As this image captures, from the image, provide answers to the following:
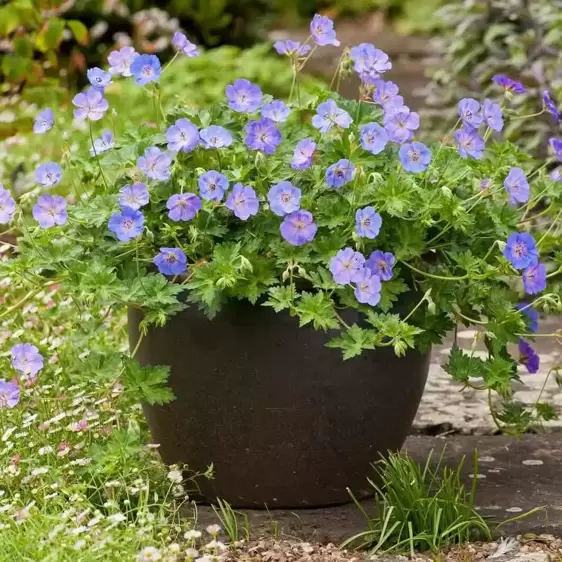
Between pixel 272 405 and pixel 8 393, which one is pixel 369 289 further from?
pixel 8 393

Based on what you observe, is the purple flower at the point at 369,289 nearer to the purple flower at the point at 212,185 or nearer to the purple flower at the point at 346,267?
the purple flower at the point at 346,267

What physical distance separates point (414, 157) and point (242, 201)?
1.11ft

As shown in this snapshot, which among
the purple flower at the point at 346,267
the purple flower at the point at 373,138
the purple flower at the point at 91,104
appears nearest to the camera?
the purple flower at the point at 346,267

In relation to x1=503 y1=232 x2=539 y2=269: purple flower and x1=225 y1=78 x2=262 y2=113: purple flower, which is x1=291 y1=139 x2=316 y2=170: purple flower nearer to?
x1=225 y1=78 x2=262 y2=113: purple flower

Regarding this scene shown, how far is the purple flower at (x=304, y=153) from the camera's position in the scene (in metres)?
2.23

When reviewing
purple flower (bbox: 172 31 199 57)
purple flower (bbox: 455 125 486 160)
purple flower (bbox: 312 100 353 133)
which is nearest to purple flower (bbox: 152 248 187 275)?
purple flower (bbox: 312 100 353 133)

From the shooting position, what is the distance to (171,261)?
2.21m

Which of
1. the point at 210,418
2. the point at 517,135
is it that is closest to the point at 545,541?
Answer: the point at 210,418

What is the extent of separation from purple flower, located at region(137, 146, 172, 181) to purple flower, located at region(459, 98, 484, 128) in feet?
1.91

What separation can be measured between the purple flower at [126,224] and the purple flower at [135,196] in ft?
0.11

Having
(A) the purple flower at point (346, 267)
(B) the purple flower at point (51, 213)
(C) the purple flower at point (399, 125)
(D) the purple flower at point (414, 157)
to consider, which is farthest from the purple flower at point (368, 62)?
(B) the purple flower at point (51, 213)

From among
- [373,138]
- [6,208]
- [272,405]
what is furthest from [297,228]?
[6,208]

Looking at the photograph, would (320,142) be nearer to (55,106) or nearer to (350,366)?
(350,366)

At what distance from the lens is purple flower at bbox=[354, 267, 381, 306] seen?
2166 mm
